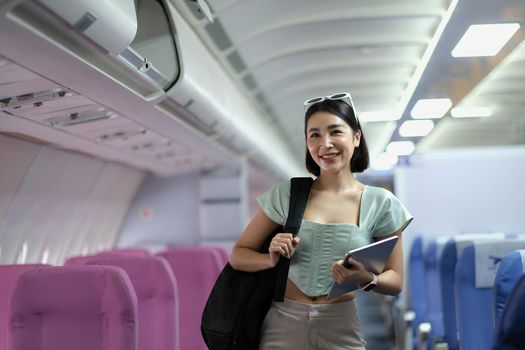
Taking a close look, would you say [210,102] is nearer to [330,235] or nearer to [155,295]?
[155,295]

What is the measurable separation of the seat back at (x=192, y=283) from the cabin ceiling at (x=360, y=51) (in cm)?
168

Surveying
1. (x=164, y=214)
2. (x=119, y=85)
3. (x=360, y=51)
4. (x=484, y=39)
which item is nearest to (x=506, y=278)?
(x=119, y=85)

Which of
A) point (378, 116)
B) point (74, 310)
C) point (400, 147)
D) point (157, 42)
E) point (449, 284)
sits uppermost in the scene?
point (378, 116)

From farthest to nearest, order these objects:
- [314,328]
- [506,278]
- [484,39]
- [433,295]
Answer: [433,295], [484,39], [506,278], [314,328]

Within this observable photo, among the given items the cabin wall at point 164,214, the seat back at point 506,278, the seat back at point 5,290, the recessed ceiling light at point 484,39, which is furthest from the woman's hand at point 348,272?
the cabin wall at point 164,214

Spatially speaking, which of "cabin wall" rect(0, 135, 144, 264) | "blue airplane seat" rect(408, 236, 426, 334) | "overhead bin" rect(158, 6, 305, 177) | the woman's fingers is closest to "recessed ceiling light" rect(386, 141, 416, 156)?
"overhead bin" rect(158, 6, 305, 177)

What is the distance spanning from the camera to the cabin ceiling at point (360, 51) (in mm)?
4031

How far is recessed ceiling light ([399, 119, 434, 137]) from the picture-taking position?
7.95 metres

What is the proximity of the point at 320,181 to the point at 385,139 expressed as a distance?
852 centimetres

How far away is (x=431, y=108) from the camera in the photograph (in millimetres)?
6969

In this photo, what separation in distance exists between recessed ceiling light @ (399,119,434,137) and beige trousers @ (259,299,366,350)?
6.33m

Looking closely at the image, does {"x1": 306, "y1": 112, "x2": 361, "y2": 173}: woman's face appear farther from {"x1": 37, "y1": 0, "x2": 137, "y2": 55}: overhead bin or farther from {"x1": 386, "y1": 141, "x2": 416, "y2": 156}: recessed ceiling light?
{"x1": 386, "y1": 141, "x2": 416, "y2": 156}: recessed ceiling light

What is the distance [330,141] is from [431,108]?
543cm

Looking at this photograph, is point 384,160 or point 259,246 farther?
point 384,160
